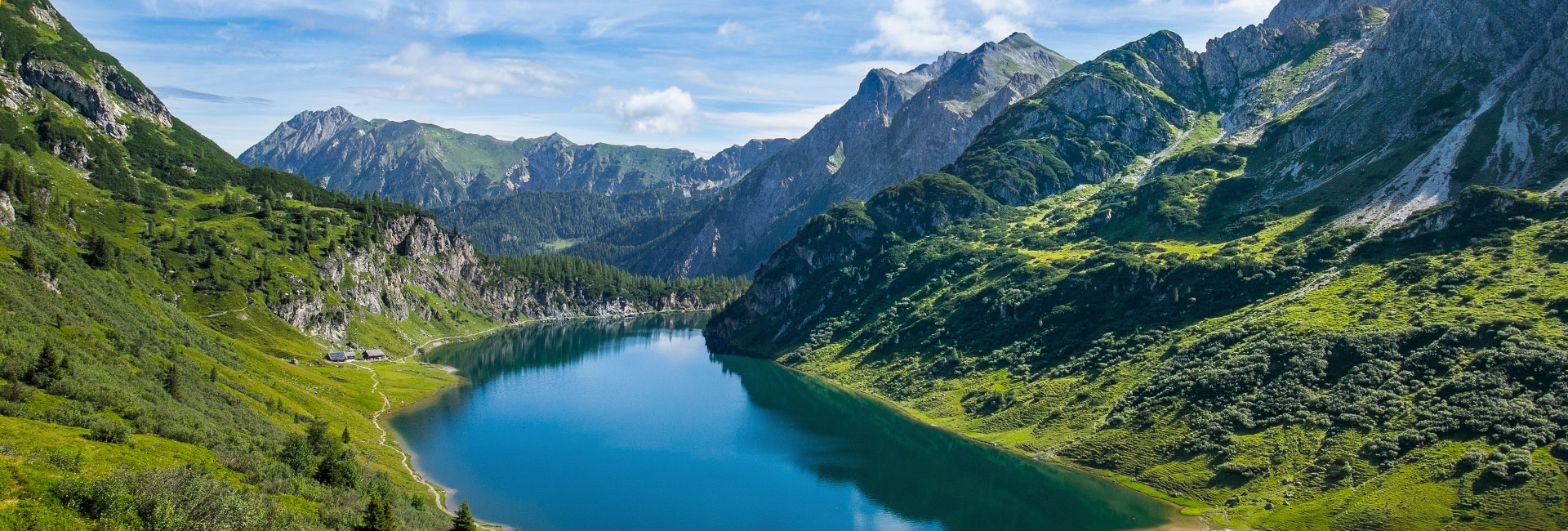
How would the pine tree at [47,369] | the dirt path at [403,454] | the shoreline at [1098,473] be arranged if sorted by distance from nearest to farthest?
the pine tree at [47,369]
the dirt path at [403,454]
the shoreline at [1098,473]

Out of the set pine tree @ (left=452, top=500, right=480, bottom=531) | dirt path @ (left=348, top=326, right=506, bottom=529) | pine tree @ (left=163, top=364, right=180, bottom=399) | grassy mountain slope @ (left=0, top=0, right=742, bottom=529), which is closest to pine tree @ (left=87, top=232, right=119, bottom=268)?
grassy mountain slope @ (left=0, top=0, right=742, bottom=529)

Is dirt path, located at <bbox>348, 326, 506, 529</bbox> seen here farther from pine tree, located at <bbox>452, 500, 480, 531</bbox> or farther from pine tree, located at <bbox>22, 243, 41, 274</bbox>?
pine tree, located at <bbox>22, 243, 41, 274</bbox>

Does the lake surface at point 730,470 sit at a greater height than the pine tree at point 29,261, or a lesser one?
lesser

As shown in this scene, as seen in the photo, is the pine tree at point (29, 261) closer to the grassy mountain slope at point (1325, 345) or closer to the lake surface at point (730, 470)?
the lake surface at point (730, 470)

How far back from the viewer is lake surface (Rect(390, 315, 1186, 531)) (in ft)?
298

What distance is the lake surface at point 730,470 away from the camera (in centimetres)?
9081

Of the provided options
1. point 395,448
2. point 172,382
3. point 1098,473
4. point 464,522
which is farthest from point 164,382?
point 1098,473

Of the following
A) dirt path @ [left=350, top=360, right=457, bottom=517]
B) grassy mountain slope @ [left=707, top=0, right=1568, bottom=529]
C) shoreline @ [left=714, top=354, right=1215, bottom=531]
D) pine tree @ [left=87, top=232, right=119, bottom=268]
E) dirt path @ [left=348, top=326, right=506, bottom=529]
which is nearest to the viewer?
grassy mountain slope @ [left=707, top=0, right=1568, bottom=529]

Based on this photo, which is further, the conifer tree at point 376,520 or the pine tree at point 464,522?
the pine tree at point 464,522

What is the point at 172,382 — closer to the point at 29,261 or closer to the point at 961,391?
the point at 29,261

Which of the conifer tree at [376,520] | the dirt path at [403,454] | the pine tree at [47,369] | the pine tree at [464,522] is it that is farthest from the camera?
the dirt path at [403,454]

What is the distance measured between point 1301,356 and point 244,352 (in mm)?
152396

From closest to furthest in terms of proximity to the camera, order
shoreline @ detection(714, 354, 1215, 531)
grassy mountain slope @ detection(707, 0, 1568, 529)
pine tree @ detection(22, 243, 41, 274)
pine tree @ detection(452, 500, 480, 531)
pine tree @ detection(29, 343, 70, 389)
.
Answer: pine tree @ detection(452, 500, 480, 531), pine tree @ detection(29, 343, 70, 389), grassy mountain slope @ detection(707, 0, 1568, 529), shoreline @ detection(714, 354, 1215, 531), pine tree @ detection(22, 243, 41, 274)

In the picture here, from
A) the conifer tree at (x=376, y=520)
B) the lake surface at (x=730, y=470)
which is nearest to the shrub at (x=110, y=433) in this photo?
the conifer tree at (x=376, y=520)
